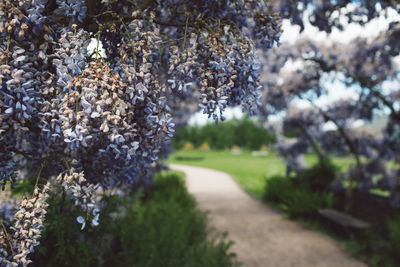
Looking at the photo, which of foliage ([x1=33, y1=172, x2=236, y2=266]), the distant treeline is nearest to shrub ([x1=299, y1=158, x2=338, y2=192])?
foliage ([x1=33, y1=172, x2=236, y2=266])

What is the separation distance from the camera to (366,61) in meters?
7.53

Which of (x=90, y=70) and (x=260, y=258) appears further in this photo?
(x=260, y=258)

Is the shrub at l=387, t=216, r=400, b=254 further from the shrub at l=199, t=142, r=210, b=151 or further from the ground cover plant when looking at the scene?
the shrub at l=199, t=142, r=210, b=151

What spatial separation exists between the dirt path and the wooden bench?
0.49 meters

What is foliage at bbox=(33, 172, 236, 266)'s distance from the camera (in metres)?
2.94

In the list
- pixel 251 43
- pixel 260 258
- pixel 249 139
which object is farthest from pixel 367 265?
pixel 249 139

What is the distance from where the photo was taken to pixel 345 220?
22.6 ft

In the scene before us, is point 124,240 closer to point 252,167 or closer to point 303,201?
point 303,201

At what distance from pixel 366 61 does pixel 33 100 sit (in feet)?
26.0

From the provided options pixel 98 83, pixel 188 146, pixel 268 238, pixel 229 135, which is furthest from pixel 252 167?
pixel 98 83

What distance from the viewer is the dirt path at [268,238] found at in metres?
6.00

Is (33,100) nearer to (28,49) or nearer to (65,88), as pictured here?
(65,88)

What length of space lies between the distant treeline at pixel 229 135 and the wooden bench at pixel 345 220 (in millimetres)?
36397

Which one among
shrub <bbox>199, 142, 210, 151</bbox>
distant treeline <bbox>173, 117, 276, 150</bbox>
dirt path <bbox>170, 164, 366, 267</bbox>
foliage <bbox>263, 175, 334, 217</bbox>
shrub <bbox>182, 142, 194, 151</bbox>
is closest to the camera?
dirt path <bbox>170, 164, 366, 267</bbox>
